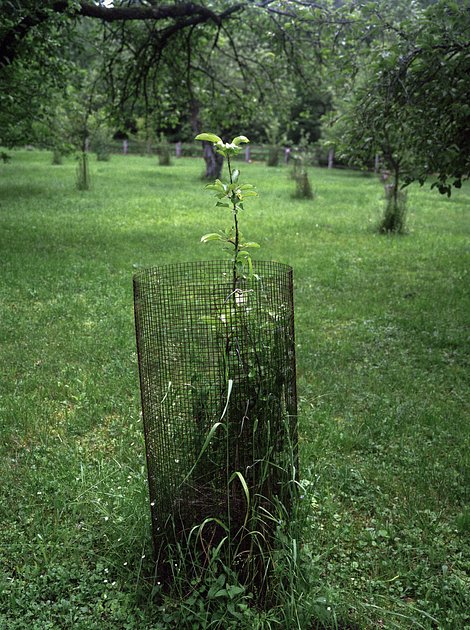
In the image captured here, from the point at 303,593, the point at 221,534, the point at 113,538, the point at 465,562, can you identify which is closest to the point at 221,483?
the point at 221,534

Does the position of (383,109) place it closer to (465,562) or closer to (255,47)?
(465,562)

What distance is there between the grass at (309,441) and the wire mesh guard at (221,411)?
31cm

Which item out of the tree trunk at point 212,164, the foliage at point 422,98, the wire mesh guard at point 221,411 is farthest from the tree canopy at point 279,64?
the tree trunk at point 212,164

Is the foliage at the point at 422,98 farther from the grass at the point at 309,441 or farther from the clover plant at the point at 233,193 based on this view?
the clover plant at the point at 233,193

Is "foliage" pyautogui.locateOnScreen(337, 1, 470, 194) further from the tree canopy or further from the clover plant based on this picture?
the clover plant

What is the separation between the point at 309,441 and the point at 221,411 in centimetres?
152

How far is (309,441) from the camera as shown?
152 inches

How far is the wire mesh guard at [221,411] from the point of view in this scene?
249 centimetres

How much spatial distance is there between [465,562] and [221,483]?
4.00 ft

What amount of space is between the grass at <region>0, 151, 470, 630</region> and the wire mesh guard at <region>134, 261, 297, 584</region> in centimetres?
31

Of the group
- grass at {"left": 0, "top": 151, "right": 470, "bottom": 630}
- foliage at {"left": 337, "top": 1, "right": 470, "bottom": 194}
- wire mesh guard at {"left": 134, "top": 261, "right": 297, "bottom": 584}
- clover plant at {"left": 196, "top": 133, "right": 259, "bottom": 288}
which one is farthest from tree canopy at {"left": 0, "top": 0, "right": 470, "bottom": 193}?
wire mesh guard at {"left": 134, "top": 261, "right": 297, "bottom": 584}

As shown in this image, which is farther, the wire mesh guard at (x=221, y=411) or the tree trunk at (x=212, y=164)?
the tree trunk at (x=212, y=164)

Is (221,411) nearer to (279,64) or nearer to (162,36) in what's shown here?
(162,36)

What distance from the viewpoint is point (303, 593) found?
242 cm
